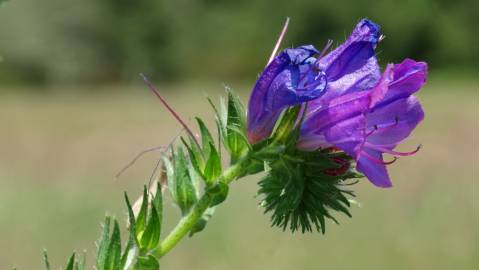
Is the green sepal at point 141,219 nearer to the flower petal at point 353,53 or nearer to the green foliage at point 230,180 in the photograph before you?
the green foliage at point 230,180

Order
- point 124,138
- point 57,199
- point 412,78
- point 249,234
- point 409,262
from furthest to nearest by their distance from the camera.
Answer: point 124,138 < point 57,199 < point 249,234 < point 409,262 < point 412,78

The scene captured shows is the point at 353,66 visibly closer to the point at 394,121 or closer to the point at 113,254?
the point at 394,121

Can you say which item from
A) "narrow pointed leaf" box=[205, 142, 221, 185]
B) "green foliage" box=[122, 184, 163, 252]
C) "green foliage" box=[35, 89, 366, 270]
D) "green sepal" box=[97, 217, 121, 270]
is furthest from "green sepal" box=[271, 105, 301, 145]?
"green sepal" box=[97, 217, 121, 270]

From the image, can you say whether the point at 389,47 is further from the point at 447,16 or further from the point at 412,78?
the point at 412,78

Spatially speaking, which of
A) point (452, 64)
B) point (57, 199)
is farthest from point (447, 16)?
point (57, 199)

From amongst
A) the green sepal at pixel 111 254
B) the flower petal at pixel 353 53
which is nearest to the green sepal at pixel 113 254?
the green sepal at pixel 111 254

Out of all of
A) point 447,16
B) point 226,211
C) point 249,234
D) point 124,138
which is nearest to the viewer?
point 249,234
